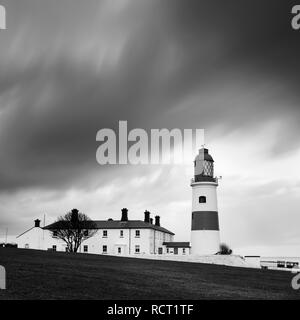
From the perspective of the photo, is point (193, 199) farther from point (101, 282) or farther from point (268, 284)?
point (101, 282)

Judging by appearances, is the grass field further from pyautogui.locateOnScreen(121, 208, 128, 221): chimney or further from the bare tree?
pyautogui.locateOnScreen(121, 208, 128, 221): chimney

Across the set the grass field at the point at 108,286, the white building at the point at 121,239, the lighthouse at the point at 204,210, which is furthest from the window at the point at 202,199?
the grass field at the point at 108,286

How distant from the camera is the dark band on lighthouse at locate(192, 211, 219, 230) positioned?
57.2 meters

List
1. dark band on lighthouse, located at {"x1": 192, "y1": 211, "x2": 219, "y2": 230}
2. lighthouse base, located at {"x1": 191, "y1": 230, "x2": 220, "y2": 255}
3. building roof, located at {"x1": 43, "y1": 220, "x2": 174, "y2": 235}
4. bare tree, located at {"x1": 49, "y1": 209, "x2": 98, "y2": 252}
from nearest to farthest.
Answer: lighthouse base, located at {"x1": 191, "y1": 230, "x2": 220, "y2": 255}, dark band on lighthouse, located at {"x1": 192, "y1": 211, "x2": 219, "y2": 230}, bare tree, located at {"x1": 49, "y1": 209, "x2": 98, "y2": 252}, building roof, located at {"x1": 43, "y1": 220, "x2": 174, "y2": 235}

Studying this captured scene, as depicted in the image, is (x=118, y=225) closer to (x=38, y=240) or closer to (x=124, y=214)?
(x=124, y=214)

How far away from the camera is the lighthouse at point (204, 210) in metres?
56.9

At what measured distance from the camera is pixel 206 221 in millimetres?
57312

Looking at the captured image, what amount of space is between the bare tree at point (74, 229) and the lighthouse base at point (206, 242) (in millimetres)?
26197

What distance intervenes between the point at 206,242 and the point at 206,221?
2329 millimetres

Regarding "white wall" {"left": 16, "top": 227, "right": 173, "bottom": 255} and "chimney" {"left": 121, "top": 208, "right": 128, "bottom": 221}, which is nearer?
"white wall" {"left": 16, "top": 227, "right": 173, "bottom": 255}

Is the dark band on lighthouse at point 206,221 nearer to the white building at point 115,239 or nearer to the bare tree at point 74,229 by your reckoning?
the white building at point 115,239

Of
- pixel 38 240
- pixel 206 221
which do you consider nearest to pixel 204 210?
pixel 206 221

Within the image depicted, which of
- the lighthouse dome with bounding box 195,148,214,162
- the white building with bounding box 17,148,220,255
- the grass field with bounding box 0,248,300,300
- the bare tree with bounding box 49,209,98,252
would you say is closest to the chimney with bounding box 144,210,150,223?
the white building with bounding box 17,148,220,255
